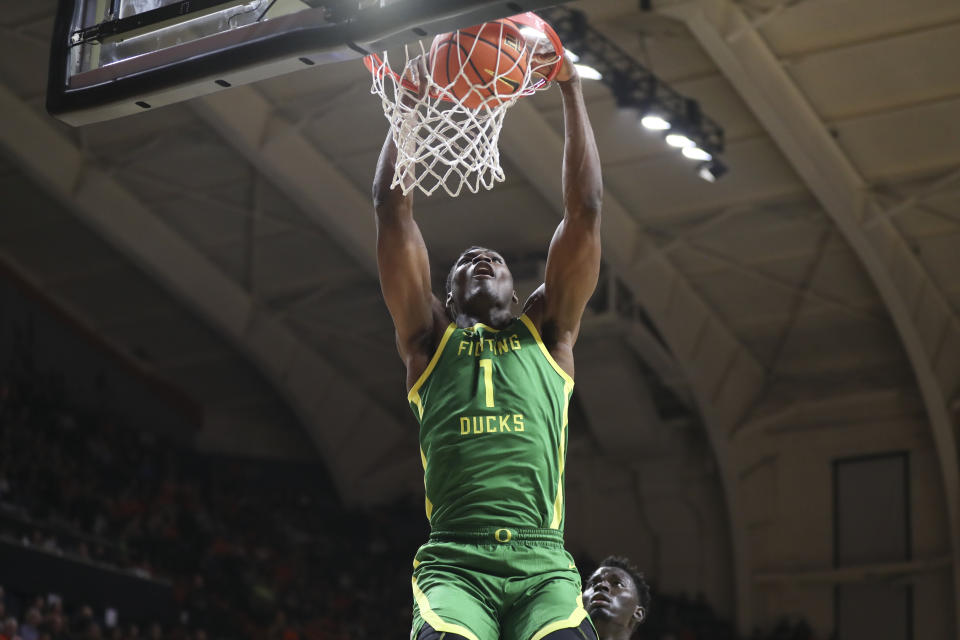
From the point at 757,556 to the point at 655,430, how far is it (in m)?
2.62

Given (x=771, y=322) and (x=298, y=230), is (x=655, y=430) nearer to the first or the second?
(x=771, y=322)

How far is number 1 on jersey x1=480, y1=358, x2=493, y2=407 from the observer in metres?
4.80

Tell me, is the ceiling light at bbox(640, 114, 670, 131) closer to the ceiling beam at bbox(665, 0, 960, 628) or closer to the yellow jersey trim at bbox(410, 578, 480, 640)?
the ceiling beam at bbox(665, 0, 960, 628)

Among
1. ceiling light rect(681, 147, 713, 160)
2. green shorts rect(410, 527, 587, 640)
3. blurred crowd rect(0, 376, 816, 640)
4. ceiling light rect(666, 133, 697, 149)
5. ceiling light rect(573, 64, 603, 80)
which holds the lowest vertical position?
green shorts rect(410, 527, 587, 640)

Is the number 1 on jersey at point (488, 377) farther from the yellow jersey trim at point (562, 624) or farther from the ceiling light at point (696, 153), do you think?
the ceiling light at point (696, 153)

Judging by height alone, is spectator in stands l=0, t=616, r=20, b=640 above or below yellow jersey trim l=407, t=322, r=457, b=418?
above

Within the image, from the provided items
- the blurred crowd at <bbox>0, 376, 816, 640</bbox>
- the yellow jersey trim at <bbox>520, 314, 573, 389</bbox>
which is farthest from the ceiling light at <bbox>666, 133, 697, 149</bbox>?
the yellow jersey trim at <bbox>520, 314, 573, 389</bbox>

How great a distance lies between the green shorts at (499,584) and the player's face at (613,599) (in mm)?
1658

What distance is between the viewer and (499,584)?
455 cm

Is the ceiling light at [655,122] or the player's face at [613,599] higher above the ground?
the ceiling light at [655,122]

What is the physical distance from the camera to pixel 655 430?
21953 mm

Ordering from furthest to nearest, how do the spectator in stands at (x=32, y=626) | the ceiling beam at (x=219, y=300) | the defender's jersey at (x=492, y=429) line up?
the ceiling beam at (x=219, y=300) < the spectator in stands at (x=32, y=626) < the defender's jersey at (x=492, y=429)

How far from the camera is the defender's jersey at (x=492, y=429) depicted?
4.67 meters

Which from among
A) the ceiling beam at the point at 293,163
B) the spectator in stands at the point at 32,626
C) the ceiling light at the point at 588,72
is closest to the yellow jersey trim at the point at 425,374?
the spectator in stands at the point at 32,626
